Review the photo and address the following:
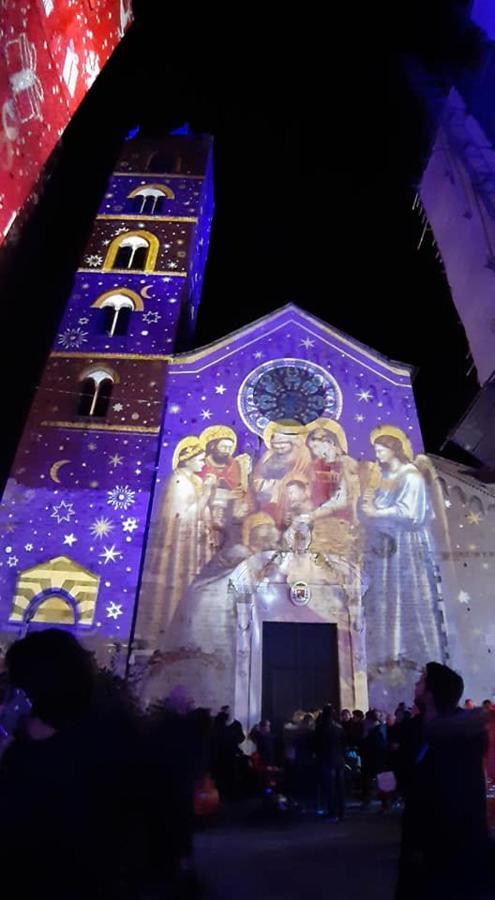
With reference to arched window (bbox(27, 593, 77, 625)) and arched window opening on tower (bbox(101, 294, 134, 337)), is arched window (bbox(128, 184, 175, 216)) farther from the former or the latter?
arched window (bbox(27, 593, 77, 625))

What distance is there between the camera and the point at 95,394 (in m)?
17.6

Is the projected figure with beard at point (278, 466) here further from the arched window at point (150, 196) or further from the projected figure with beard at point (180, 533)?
the arched window at point (150, 196)

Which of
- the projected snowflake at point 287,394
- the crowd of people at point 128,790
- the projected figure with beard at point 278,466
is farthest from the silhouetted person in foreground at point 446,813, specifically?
the projected snowflake at point 287,394

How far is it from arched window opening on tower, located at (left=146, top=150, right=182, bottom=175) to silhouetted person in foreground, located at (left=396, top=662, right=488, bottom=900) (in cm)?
2463

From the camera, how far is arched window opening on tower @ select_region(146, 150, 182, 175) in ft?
77.3

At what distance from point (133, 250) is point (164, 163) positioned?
5.75m

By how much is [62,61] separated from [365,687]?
17363 millimetres

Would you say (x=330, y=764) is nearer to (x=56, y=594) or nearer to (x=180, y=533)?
(x=180, y=533)

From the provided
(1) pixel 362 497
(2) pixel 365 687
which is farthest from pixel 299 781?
(1) pixel 362 497

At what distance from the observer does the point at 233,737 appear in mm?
9398

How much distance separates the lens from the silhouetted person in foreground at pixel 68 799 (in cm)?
171

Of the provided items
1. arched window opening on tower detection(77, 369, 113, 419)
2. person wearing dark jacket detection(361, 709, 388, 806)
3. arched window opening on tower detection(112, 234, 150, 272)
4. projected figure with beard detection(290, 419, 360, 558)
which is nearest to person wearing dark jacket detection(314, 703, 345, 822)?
person wearing dark jacket detection(361, 709, 388, 806)

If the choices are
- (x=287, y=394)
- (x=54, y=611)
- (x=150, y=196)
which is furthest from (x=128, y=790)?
(x=150, y=196)

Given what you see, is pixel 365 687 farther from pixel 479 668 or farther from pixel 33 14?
pixel 33 14
